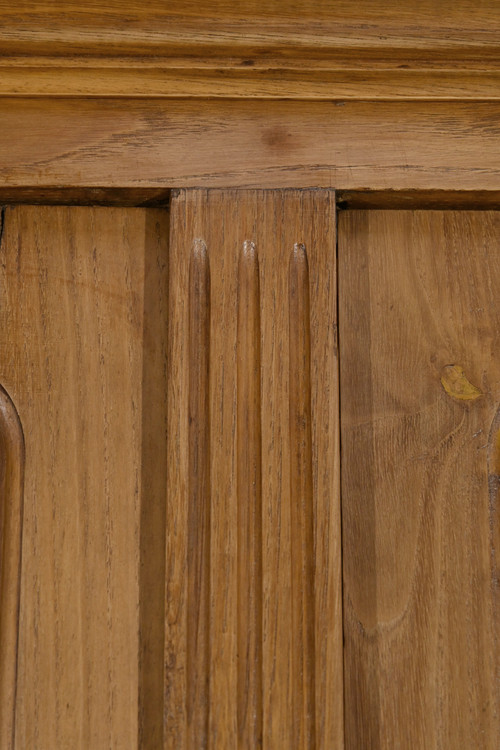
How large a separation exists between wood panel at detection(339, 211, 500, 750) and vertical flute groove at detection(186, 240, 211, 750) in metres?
0.14

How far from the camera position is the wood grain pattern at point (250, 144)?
2.10 ft

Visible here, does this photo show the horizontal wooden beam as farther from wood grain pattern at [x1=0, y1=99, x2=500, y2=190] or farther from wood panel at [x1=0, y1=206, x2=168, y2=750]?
wood panel at [x1=0, y1=206, x2=168, y2=750]

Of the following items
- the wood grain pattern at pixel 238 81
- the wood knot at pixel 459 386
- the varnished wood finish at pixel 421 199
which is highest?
the wood grain pattern at pixel 238 81

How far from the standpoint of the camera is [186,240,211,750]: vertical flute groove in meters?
0.58

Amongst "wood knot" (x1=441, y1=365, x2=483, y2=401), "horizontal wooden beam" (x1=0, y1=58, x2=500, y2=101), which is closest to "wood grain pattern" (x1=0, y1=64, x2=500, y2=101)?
"horizontal wooden beam" (x1=0, y1=58, x2=500, y2=101)

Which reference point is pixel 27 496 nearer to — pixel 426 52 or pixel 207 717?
pixel 207 717

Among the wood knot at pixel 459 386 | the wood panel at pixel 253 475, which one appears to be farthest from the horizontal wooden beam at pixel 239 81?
the wood knot at pixel 459 386

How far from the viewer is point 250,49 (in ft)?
2.03

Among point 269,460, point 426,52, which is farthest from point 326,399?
point 426,52

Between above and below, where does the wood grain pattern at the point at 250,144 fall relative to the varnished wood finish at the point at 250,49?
below

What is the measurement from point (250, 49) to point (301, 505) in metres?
0.43

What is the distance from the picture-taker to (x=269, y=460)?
61cm

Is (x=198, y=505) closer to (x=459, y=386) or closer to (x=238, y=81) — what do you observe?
(x=459, y=386)

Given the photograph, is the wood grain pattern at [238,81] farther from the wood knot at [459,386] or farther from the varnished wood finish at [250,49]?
the wood knot at [459,386]
